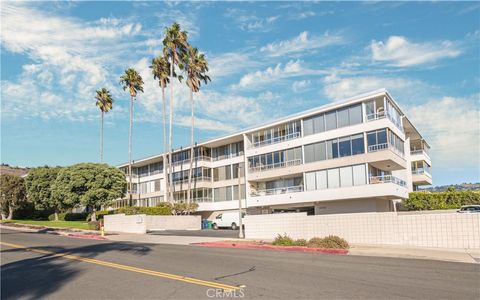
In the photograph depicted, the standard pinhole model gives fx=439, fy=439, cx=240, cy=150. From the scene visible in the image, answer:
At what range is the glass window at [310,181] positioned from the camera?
146 ft

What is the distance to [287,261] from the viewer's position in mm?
15930

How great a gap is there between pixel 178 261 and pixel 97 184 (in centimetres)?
3946

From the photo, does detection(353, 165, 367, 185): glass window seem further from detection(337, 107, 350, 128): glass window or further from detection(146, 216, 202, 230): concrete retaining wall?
detection(146, 216, 202, 230): concrete retaining wall

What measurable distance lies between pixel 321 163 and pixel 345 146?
3070 mm

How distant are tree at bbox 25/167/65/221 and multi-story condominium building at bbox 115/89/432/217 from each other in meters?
20.3

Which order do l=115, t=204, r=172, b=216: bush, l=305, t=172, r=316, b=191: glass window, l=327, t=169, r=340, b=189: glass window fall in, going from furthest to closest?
1. l=115, t=204, r=172, b=216: bush
2. l=305, t=172, r=316, b=191: glass window
3. l=327, t=169, r=340, b=189: glass window

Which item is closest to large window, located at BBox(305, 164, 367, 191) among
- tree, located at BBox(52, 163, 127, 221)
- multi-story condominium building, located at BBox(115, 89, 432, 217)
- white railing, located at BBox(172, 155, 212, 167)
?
multi-story condominium building, located at BBox(115, 89, 432, 217)

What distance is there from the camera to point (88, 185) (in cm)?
5231

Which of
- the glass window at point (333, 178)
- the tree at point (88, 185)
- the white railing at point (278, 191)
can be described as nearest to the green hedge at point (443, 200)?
the glass window at point (333, 178)

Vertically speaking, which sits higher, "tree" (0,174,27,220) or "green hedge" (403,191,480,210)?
"tree" (0,174,27,220)

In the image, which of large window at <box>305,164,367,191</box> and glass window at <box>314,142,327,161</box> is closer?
large window at <box>305,164,367,191</box>

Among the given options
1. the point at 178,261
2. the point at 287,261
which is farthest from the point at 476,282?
the point at 178,261

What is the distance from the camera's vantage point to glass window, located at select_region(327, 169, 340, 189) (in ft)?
139

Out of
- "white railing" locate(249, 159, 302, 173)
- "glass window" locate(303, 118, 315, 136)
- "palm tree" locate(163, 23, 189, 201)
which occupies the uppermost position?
"palm tree" locate(163, 23, 189, 201)
